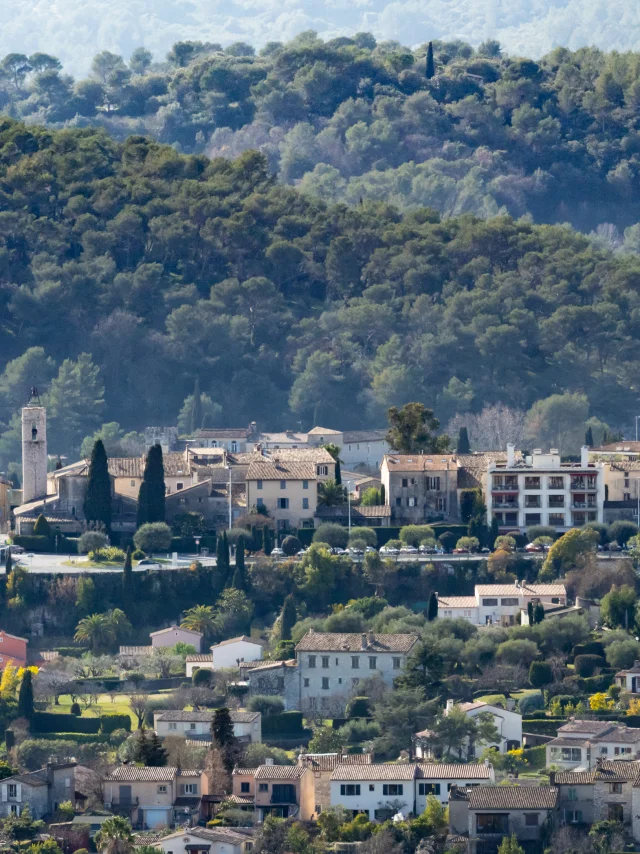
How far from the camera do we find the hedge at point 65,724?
73.2 m

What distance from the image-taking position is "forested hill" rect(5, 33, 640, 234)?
7436 inches

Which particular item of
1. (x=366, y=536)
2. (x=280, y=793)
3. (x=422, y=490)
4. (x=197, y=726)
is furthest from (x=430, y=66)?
(x=280, y=793)

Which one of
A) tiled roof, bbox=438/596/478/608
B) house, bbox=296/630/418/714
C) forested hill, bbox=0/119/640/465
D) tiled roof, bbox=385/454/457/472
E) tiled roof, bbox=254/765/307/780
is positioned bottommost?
tiled roof, bbox=254/765/307/780

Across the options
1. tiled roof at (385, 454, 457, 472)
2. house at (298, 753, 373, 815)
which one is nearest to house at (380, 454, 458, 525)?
tiled roof at (385, 454, 457, 472)

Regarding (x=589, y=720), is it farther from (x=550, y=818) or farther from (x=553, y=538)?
(x=553, y=538)

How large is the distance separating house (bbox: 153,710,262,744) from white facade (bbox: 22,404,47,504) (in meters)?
24.1

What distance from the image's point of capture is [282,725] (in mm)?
73625

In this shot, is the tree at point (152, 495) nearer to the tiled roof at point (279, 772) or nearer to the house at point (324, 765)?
the house at point (324, 765)

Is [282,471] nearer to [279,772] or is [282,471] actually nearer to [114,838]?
[279,772]

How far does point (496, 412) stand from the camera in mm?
Answer: 128500

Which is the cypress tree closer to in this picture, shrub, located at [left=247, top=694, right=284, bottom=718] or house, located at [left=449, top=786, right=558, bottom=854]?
shrub, located at [left=247, top=694, right=284, bottom=718]

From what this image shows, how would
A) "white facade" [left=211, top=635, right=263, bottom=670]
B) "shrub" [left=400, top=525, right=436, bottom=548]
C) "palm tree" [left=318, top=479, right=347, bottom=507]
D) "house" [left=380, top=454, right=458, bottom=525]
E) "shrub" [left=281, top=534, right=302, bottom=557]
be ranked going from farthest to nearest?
"house" [left=380, top=454, right=458, bottom=525] < "palm tree" [left=318, top=479, right=347, bottom=507] < "shrub" [left=400, top=525, right=436, bottom=548] < "shrub" [left=281, top=534, right=302, bottom=557] < "white facade" [left=211, top=635, right=263, bottom=670]

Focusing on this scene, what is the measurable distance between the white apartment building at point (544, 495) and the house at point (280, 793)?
88.1 ft

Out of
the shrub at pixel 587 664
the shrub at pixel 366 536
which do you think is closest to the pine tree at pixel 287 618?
the shrub at pixel 366 536
